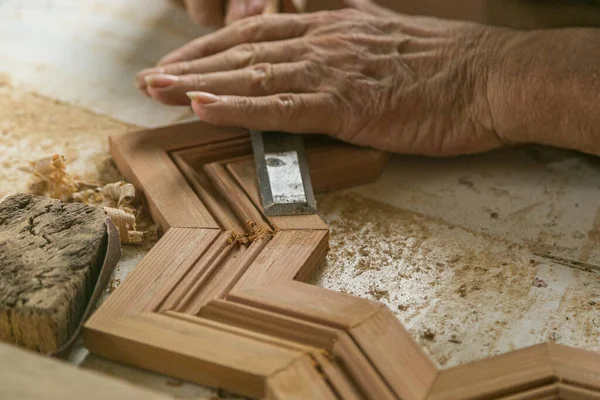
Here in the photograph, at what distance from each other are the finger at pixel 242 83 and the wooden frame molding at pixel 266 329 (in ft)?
1.18

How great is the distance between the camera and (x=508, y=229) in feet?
6.44

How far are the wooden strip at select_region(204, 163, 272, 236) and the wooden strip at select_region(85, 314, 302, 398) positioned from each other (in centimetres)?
38

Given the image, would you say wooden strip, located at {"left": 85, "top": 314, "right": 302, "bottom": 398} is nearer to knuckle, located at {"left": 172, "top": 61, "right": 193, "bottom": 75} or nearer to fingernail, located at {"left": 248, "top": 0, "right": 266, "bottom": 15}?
knuckle, located at {"left": 172, "top": 61, "right": 193, "bottom": 75}

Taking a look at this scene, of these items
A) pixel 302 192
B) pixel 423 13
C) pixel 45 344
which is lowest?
pixel 45 344

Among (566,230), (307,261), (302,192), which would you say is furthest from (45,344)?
(566,230)

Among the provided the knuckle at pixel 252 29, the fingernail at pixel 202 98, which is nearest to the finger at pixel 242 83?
the fingernail at pixel 202 98

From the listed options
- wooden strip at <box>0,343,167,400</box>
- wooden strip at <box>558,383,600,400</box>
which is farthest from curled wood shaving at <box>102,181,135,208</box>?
wooden strip at <box>558,383,600,400</box>

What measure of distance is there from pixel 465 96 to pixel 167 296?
106 centimetres

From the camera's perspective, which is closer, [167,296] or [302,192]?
[167,296]

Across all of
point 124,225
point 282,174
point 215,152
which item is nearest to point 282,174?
point 282,174

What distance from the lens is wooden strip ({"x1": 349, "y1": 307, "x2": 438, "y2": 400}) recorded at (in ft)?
4.73

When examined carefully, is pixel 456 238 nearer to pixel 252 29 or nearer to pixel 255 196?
pixel 255 196

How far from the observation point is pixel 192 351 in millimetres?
1478

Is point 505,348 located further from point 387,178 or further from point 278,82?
point 278,82
